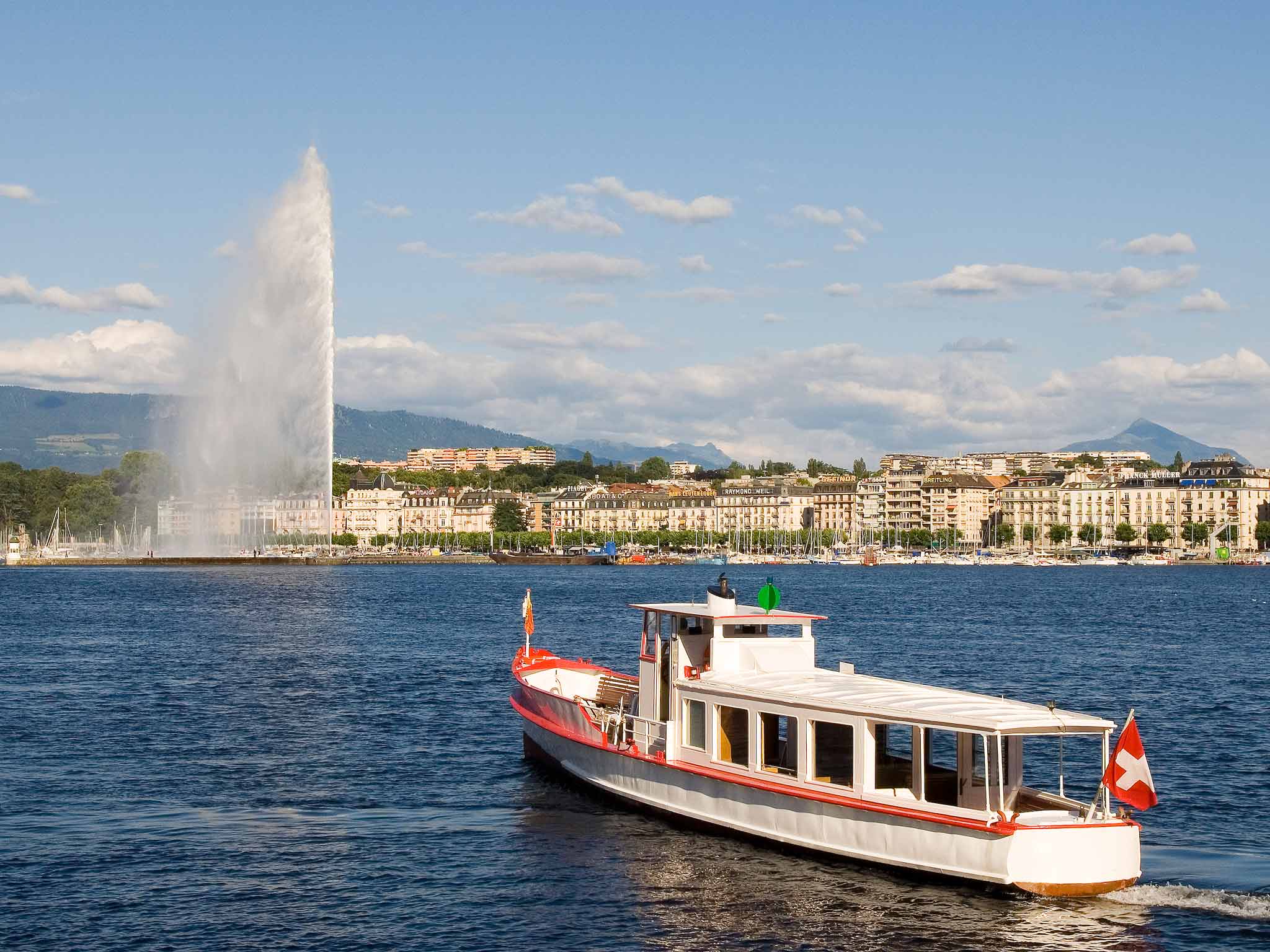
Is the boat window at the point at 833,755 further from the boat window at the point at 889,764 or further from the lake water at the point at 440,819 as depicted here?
the lake water at the point at 440,819

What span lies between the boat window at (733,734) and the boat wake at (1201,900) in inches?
241

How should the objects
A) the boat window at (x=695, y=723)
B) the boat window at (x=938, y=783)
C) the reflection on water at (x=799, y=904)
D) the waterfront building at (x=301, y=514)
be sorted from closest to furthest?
the reflection on water at (x=799, y=904) < the boat window at (x=938, y=783) < the boat window at (x=695, y=723) < the waterfront building at (x=301, y=514)

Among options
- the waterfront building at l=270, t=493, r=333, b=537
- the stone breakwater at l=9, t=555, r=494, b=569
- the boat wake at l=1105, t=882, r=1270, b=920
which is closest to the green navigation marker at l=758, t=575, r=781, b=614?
the boat wake at l=1105, t=882, r=1270, b=920

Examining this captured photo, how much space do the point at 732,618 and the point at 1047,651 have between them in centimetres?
3502

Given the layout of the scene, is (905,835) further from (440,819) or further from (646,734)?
(440,819)

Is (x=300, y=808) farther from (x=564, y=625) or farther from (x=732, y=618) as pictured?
(x=564, y=625)

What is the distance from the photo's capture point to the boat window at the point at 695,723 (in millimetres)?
24766

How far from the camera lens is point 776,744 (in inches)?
949

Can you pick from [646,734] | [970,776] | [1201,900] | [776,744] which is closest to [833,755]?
[776,744]

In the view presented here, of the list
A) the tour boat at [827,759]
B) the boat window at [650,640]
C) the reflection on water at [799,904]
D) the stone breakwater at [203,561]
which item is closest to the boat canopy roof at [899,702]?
the tour boat at [827,759]

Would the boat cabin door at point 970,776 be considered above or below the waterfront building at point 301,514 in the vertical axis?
below

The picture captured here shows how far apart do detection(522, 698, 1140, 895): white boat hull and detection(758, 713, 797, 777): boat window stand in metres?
0.70

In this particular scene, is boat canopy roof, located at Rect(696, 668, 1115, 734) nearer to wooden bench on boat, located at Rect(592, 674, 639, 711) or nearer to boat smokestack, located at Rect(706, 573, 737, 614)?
boat smokestack, located at Rect(706, 573, 737, 614)

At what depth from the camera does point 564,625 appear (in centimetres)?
7088
